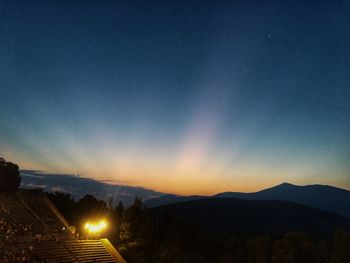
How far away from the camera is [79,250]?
104 feet

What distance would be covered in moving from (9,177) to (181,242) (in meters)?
28.3

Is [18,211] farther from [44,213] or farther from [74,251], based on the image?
[74,251]

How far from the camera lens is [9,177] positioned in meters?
56.1

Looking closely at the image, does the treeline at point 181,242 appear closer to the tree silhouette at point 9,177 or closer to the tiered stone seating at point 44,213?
the tiered stone seating at point 44,213

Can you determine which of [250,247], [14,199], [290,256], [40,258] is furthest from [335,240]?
[14,199]

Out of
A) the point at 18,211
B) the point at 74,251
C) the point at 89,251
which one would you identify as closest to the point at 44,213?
the point at 18,211

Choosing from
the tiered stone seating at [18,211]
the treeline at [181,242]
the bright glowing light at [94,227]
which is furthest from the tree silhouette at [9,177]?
the bright glowing light at [94,227]

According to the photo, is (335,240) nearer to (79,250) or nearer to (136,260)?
(136,260)

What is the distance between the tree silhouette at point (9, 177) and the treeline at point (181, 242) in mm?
7152

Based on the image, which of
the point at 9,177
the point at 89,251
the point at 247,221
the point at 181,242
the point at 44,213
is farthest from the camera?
the point at 247,221

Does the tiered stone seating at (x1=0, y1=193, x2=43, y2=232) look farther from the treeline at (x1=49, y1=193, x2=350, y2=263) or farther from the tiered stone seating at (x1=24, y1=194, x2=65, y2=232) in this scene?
the treeline at (x1=49, y1=193, x2=350, y2=263)

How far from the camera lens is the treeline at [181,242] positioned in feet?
129

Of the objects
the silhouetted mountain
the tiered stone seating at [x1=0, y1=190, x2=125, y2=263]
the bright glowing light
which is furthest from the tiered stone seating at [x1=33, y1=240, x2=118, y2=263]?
the silhouetted mountain

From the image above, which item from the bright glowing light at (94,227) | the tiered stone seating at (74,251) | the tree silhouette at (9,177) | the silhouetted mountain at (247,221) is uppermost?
the silhouetted mountain at (247,221)
